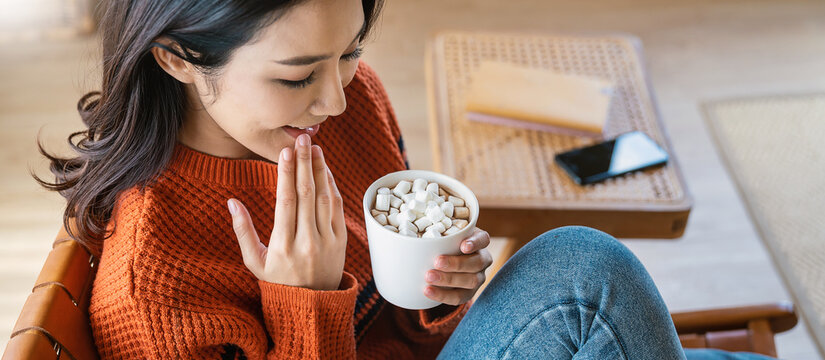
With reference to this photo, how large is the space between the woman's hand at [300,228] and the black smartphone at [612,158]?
64 centimetres

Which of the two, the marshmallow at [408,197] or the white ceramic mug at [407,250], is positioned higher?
the marshmallow at [408,197]

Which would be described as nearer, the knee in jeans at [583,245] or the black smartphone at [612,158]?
the knee in jeans at [583,245]

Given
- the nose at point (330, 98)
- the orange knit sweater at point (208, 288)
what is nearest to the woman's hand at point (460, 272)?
the orange knit sweater at point (208, 288)

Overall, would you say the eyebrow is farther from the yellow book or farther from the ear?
the yellow book

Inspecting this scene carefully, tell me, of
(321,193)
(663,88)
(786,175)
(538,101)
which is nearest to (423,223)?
(321,193)

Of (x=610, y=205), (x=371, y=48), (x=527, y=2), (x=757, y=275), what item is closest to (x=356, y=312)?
(x=610, y=205)

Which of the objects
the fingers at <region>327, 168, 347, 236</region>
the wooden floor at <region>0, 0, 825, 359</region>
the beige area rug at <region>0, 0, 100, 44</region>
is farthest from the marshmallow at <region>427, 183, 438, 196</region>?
the beige area rug at <region>0, 0, 100, 44</region>

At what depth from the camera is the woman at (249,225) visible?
29.6 inches

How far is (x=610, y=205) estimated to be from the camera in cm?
129

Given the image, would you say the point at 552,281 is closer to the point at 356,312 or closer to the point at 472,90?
Result: the point at 356,312

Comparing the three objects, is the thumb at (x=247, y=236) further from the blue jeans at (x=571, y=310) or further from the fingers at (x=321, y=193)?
the blue jeans at (x=571, y=310)

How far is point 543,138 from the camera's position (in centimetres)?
145

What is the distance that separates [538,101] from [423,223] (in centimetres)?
74

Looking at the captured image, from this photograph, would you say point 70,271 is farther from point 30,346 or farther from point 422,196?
point 422,196
